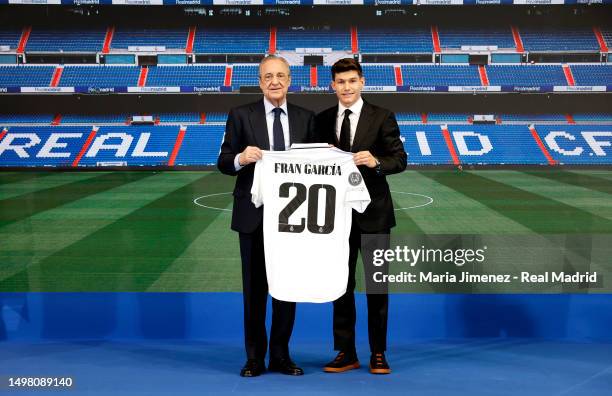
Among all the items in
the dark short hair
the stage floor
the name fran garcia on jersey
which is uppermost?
the dark short hair

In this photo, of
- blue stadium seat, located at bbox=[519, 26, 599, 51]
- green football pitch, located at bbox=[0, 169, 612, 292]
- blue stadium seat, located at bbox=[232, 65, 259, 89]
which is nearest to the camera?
green football pitch, located at bbox=[0, 169, 612, 292]

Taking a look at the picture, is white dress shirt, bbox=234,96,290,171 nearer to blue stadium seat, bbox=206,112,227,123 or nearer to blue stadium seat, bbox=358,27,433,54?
blue stadium seat, bbox=206,112,227,123

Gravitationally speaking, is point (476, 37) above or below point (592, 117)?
above

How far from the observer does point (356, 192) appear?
13.1ft

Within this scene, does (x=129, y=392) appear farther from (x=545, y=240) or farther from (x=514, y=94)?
(x=514, y=94)

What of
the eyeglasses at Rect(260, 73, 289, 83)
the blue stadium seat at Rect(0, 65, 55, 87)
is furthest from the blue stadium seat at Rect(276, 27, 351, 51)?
the eyeglasses at Rect(260, 73, 289, 83)

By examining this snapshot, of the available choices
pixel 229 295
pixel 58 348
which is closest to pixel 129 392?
pixel 58 348

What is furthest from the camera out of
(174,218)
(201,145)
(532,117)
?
(532,117)

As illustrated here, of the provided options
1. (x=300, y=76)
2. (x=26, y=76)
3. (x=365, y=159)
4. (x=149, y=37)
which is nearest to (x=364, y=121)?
(x=365, y=159)

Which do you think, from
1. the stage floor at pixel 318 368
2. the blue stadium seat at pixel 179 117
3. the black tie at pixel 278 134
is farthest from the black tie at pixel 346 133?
the blue stadium seat at pixel 179 117

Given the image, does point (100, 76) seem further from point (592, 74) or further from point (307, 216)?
point (307, 216)

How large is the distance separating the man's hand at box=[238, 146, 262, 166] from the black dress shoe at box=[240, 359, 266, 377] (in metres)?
1.21

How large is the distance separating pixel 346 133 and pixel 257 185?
2.12ft

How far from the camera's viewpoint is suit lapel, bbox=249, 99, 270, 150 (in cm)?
406
